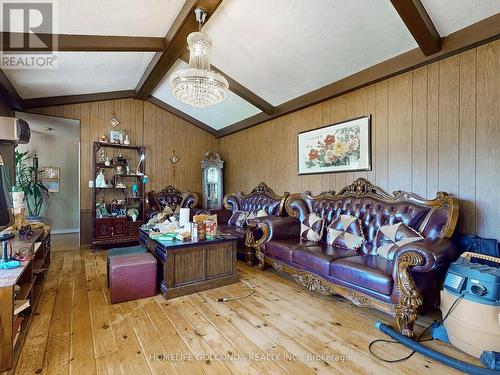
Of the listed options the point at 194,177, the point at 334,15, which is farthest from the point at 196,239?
the point at 194,177

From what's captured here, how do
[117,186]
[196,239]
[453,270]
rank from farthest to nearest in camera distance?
1. [117,186]
2. [196,239]
3. [453,270]

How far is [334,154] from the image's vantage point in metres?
3.69

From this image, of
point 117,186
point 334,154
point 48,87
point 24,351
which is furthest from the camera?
point 117,186

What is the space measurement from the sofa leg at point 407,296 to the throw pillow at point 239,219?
284cm

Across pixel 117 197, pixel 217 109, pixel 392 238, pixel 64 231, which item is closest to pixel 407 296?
pixel 392 238

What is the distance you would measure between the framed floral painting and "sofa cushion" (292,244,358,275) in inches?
45.7

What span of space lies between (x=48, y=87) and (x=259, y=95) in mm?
3374

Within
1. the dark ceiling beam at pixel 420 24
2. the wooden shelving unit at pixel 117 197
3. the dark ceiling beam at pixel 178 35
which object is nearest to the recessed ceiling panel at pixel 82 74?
the dark ceiling beam at pixel 178 35

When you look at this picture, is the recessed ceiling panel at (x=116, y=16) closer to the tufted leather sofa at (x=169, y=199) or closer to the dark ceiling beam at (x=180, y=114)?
the dark ceiling beam at (x=180, y=114)

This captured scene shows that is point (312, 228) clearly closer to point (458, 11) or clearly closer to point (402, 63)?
point (402, 63)

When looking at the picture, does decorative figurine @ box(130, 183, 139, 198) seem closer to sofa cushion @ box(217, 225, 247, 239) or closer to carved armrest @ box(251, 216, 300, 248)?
sofa cushion @ box(217, 225, 247, 239)

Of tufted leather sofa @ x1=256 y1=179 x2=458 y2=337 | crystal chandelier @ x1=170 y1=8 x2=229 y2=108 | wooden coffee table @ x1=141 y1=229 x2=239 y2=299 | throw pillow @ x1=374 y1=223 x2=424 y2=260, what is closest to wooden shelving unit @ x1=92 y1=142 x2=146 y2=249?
wooden coffee table @ x1=141 y1=229 x2=239 y2=299

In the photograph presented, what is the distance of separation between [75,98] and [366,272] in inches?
214

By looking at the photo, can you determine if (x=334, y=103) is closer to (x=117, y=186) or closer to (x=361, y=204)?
(x=361, y=204)
